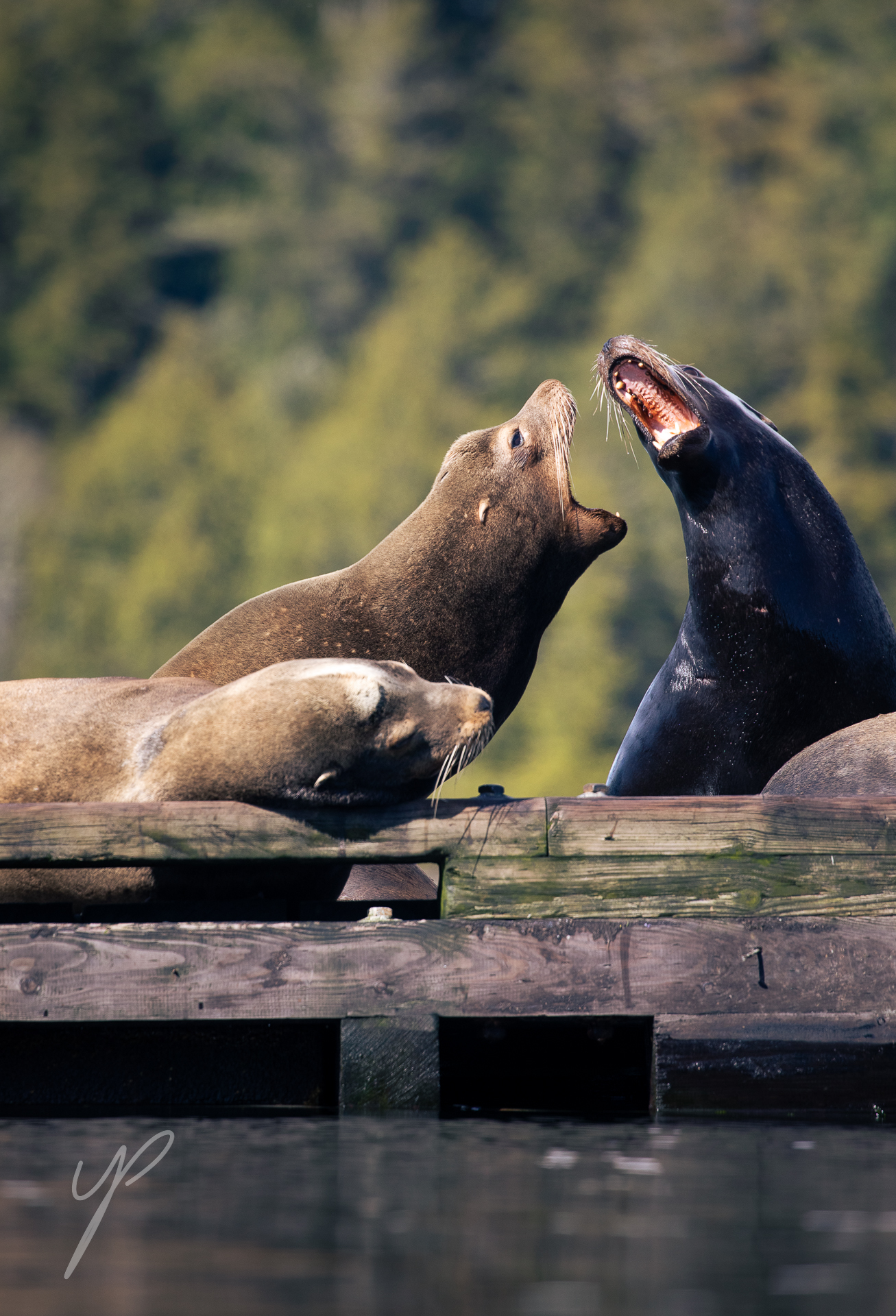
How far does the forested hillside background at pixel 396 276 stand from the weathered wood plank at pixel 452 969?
29.5m

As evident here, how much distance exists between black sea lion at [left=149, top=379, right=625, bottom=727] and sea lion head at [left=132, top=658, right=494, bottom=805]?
3.19 ft

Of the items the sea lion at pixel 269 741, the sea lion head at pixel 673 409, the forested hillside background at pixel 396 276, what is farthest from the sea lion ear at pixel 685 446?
the forested hillside background at pixel 396 276

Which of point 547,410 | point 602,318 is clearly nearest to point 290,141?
point 602,318

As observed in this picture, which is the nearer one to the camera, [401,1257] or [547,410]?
[401,1257]

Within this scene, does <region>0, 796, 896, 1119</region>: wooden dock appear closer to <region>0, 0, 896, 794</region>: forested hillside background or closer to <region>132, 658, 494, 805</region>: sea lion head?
<region>132, 658, 494, 805</region>: sea lion head

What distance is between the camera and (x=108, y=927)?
13.9 ft

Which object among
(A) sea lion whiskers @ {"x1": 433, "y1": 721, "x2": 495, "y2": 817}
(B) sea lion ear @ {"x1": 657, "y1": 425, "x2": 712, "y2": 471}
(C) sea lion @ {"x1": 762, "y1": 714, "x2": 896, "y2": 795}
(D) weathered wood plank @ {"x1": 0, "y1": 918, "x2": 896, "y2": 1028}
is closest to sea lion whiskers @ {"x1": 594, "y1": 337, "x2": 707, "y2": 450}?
(B) sea lion ear @ {"x1": 657, "y1": 425, "x2": 712, "y2": 471}

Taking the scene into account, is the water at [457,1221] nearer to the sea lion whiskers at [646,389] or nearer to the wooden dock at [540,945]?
the wooden dock at [540,945]

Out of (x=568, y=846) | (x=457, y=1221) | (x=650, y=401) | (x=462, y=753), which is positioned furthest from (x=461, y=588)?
(x=457, y=1221)

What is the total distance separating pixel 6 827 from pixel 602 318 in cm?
4109

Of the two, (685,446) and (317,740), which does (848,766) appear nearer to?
(685,446)

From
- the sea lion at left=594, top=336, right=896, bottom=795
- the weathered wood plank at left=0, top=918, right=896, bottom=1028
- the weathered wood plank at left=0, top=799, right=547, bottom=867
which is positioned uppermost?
the sea lion at left=594, top=336, right=896, bottom=795

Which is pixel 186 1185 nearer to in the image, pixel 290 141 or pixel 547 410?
pixel 547 410

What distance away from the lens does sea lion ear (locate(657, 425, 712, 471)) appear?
19.4 ft
